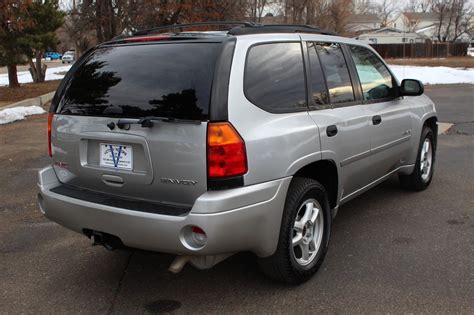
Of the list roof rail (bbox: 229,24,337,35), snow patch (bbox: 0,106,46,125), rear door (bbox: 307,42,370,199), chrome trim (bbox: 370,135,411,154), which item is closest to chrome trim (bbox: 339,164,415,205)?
rear door (bbox: 307,42,370,199)

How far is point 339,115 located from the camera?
3.84 meters

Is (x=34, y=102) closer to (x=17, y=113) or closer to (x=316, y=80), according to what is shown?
(x=17, y=113)

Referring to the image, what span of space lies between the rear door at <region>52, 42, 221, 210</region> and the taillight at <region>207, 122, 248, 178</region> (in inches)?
1.8

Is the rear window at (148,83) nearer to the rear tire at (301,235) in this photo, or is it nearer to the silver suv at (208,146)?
the silver suv at (208,146)

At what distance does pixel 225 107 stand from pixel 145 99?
552 mm

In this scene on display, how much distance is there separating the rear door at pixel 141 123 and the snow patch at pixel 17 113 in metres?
9.40

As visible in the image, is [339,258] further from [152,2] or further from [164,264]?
[152,2]

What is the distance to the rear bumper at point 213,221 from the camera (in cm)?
283

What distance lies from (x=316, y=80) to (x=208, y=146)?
4.18 ft

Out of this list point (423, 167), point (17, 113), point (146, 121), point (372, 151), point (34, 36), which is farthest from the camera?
point (34, 36)

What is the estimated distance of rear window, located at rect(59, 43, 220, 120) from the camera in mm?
2979

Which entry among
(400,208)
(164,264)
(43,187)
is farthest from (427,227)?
(43,187)

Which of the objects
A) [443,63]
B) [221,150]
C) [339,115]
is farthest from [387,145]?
[443,63]

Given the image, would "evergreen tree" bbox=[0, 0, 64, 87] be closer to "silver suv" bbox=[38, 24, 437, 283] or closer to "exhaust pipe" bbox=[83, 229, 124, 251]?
"silver suv" bbox=[38, 24, 437, 283]
